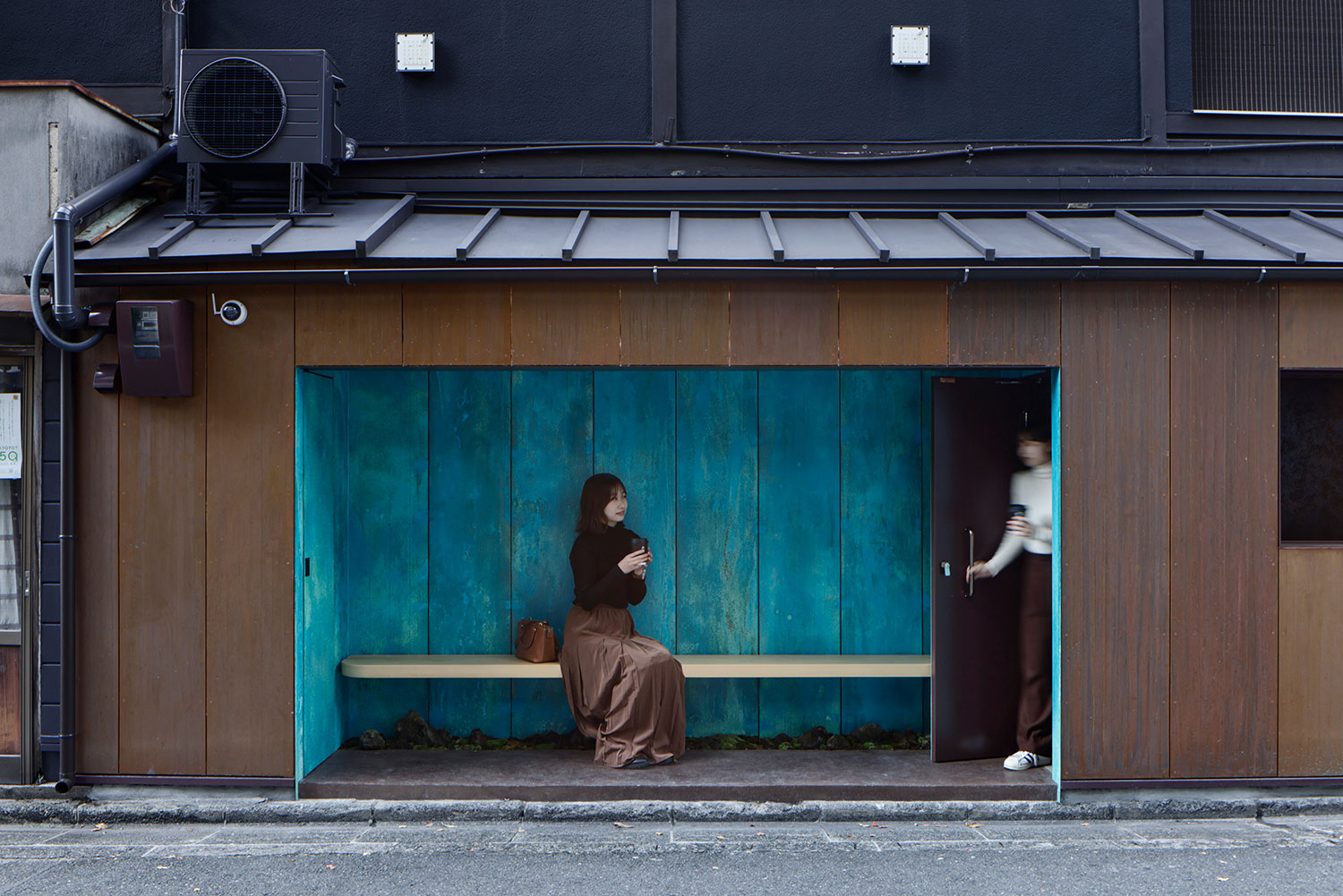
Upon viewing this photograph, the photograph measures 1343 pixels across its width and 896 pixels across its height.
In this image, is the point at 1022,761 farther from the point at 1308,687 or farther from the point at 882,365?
the point at 882,365

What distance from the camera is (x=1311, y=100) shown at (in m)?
7.25

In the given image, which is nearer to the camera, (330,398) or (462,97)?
(330,398)

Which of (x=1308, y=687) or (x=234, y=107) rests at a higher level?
(x=234, y=107)

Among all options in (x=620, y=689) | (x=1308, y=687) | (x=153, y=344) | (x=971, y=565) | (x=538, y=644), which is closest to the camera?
(x=153, y=344)

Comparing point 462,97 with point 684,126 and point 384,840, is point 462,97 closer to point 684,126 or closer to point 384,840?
point 684,126

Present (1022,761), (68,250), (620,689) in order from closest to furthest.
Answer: (68,250) → (1022,761) → (620,689)

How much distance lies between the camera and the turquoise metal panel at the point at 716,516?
7191 mm

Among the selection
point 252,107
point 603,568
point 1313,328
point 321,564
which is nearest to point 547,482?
point 603,568

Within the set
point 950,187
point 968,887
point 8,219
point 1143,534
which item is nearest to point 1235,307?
point 1143,534

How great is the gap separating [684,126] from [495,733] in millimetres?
4631

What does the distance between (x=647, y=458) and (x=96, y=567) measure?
11.7ft

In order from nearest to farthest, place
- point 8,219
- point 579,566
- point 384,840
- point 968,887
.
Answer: point 968,887
point 384,840
point 8,219
point 579,566

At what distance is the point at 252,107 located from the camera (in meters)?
6.29

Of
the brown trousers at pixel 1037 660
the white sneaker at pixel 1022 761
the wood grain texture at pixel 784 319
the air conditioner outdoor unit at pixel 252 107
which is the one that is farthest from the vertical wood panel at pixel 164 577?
the brown trousers at pixel 1037 660
